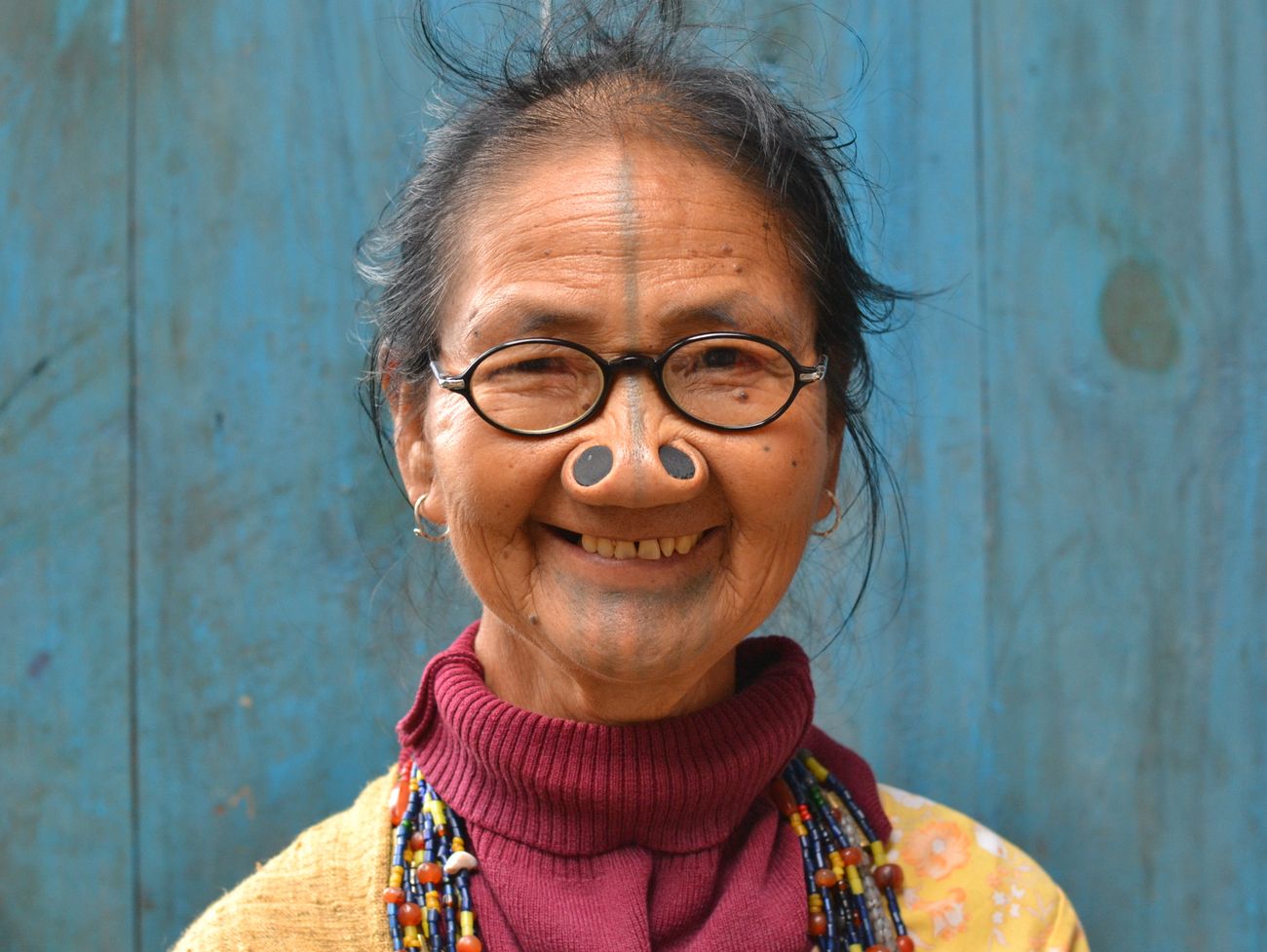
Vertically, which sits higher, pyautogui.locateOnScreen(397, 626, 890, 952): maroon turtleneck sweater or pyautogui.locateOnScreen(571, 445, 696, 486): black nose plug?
pyautogui.locateOnScreen(571, 445, 696, 486): black nose plug

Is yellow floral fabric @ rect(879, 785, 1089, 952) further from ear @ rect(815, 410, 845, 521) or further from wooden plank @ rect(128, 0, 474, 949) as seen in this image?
wooden plank @ rect(128, 0, 474, 949)

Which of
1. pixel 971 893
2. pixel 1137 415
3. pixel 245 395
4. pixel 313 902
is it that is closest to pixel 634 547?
pixel 313 902

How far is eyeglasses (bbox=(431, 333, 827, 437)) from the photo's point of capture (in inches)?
59.9

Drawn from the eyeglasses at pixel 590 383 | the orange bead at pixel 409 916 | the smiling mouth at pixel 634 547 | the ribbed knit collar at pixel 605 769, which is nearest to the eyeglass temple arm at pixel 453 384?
the eyeglasses at pixel 590 383

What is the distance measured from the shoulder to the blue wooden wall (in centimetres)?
45

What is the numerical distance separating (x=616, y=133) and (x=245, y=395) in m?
0.84

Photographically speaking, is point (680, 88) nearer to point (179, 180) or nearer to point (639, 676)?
point (639, 676)

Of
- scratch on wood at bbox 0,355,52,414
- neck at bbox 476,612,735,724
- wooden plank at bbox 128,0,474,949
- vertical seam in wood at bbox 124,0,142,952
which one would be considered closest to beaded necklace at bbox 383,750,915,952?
neck at bbox 476,612,735,724

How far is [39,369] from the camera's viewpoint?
6.81 ft

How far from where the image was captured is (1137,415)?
7.09ft

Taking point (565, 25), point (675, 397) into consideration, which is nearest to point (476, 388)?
point (675, 397)

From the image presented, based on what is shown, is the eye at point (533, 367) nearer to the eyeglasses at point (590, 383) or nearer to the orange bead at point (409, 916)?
the eyeglasses at point (590, 383)

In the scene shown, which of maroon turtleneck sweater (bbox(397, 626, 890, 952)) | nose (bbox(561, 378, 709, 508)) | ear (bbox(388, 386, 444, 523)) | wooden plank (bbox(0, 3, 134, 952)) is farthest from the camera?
wooden plank (bbox(0, 3, 134, 952))

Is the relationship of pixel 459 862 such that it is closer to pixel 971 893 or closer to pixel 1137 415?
pixel 971 893
